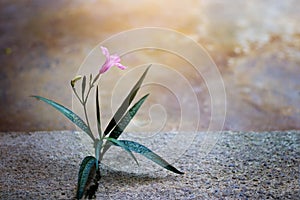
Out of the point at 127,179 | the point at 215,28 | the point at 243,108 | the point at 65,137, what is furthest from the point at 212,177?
the point at 215,28

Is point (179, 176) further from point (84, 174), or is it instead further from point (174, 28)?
point (174, 28)

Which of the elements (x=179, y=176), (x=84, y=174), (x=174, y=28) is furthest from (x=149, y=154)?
(x=174, y=28)

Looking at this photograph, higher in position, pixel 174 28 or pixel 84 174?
pixel 174 28

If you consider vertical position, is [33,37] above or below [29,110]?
above

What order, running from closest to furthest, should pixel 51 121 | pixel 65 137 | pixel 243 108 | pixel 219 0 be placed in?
1. pixel 65 137
2. pixel 51 121
3. pixel 243 108
4. pixel 219 0

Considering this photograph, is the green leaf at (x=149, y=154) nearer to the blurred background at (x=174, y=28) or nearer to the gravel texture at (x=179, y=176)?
the gravel texture at (x=179, y=176)

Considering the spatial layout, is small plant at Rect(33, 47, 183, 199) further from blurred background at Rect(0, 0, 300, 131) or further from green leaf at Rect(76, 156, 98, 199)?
blurred background at Rect(0, 0, 300, 131)

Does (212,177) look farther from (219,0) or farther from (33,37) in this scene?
(219,0)

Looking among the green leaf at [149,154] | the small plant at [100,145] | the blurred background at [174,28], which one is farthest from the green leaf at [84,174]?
the blurred background at [174,28]
